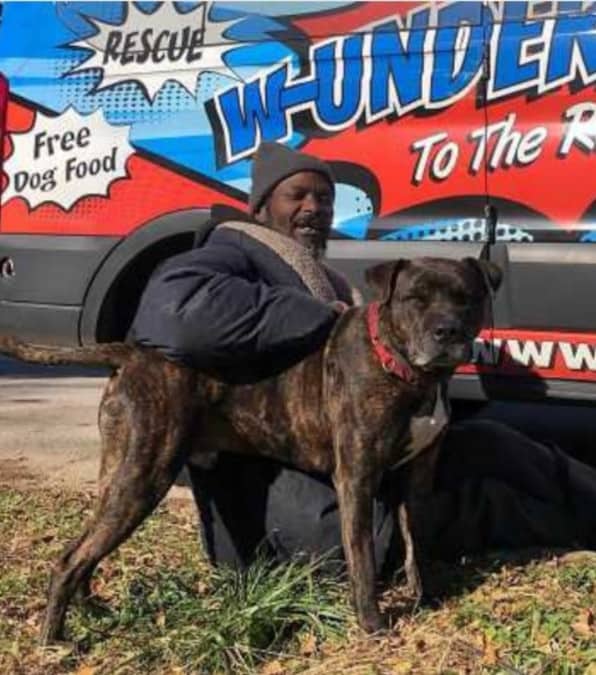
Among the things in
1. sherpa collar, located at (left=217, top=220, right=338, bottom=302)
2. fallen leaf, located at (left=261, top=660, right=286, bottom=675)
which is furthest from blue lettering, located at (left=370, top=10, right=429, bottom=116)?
fallen leaf, located at (left=261, top=660, right=286, bottom=675)

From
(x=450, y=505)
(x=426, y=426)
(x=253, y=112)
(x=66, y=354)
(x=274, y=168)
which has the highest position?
(x=253, y=112)

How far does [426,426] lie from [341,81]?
243 cm

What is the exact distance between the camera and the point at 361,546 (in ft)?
11.9

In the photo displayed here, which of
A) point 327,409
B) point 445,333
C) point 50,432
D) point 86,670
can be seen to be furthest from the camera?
point 50,432

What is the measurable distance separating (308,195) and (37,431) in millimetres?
3404

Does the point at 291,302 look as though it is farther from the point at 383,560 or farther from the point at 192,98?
the point at 192,98

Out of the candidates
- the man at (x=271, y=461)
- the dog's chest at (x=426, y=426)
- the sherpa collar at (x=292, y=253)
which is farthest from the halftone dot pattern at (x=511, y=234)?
the dog's chest at (x=426, y=426)

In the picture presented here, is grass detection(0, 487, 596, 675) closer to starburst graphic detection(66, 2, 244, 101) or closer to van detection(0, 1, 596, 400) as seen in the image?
van detection(0, 1, 596, 400)

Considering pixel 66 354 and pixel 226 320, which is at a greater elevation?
pixel 226 320

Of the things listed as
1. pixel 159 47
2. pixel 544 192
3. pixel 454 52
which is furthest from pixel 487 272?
pixel 159 47

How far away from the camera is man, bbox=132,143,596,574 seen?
377cm

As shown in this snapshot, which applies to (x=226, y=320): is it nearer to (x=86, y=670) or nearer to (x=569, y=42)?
(x=86, y=670)

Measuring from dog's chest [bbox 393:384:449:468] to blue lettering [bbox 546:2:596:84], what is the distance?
2040mm

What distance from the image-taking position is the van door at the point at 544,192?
5293 millimetres
